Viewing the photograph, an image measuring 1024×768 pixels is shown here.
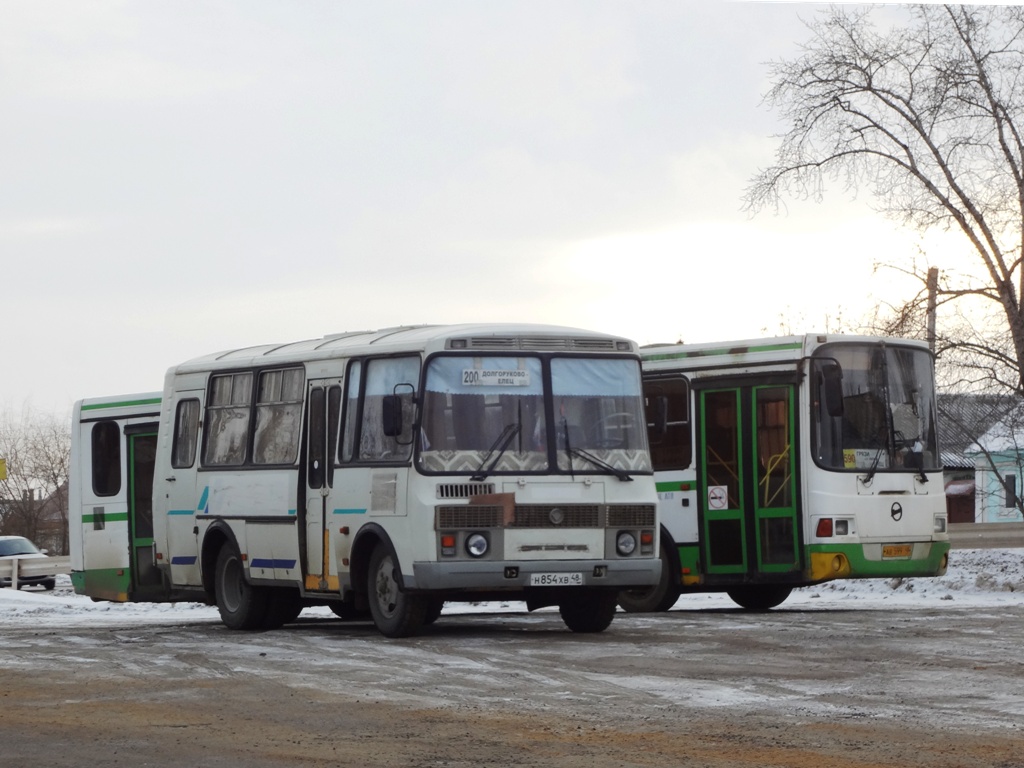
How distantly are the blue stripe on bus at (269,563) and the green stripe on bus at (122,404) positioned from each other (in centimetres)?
538

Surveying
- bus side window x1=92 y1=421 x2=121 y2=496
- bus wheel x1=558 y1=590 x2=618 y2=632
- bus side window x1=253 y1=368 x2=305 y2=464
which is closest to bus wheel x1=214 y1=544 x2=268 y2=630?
bus side window x1=253 y1=368 x2=305 y2=464

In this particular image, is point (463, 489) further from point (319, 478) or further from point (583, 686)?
point (583, 686)

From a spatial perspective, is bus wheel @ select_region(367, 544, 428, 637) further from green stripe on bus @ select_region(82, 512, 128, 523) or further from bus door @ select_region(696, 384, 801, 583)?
green stripe on bus @ select_region(82, 512, 128, 523)

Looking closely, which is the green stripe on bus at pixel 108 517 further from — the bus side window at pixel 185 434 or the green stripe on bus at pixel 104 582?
the bus side window at pixel 185 434

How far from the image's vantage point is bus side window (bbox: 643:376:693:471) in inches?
835

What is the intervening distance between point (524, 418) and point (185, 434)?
16.5 feet

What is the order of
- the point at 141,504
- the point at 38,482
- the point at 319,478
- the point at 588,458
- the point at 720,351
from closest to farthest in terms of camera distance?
the point at 588,458 → the point at 319,478 → the point at 720,351 → the point at 141,504 → the point at 38,482

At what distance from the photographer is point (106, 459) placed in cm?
2381

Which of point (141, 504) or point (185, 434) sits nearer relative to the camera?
point (185, 434)

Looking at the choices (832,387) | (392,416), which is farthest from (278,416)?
(832,387)

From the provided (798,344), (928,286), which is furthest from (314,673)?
(928,286)

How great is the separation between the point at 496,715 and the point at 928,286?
21.9 m

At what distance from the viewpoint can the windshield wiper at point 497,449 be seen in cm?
1600

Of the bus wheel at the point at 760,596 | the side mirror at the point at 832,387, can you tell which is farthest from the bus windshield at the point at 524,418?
the bus wheel at the point at 760,596
